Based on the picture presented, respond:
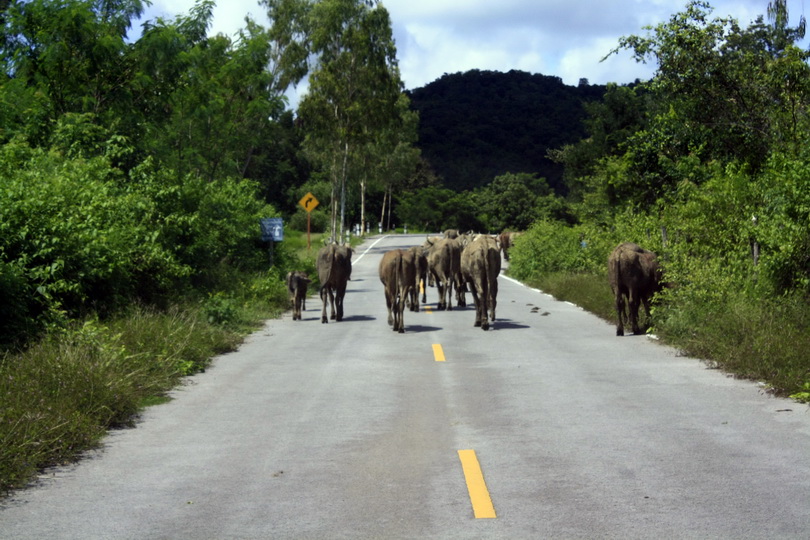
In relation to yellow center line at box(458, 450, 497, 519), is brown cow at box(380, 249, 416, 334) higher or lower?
higher

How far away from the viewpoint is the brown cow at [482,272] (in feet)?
59.6

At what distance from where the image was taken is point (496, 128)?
13075 centimetres

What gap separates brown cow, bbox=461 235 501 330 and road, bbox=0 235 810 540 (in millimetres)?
4793

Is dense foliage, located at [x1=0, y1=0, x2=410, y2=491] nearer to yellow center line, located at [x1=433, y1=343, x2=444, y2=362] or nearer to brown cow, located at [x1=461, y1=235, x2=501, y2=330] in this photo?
yellow center line, located at [x1=433, y1=343, x2=444, y2=362]

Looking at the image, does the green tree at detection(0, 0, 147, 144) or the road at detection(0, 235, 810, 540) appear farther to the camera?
the green tree at detection(0, 0, 147, 144)

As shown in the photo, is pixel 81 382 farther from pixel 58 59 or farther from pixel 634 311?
pixel 58 59

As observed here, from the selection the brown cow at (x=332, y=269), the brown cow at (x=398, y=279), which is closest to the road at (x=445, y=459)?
the brown cow at (x=398, y=279)

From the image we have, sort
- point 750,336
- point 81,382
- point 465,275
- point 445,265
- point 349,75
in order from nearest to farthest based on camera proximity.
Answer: point 81,382 → point 750,336 → point 465,275 → point 445,265 → point 349,75

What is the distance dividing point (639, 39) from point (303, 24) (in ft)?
137

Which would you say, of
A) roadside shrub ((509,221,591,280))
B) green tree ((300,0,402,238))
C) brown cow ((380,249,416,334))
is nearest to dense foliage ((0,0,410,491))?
brown cow ((380,249,416,334))

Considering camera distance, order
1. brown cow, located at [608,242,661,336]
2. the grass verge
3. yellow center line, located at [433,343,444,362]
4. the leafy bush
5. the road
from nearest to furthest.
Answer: the road → the leafy bush → the grass verge → yellow center line, located at [433,343,444,362] → brown cow, located at [608,242,661,336]

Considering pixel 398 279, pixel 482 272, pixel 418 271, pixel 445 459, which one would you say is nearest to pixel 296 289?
pixel 418 271

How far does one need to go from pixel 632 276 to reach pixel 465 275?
12.6 feet

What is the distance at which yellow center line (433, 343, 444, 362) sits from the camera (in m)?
13.8
